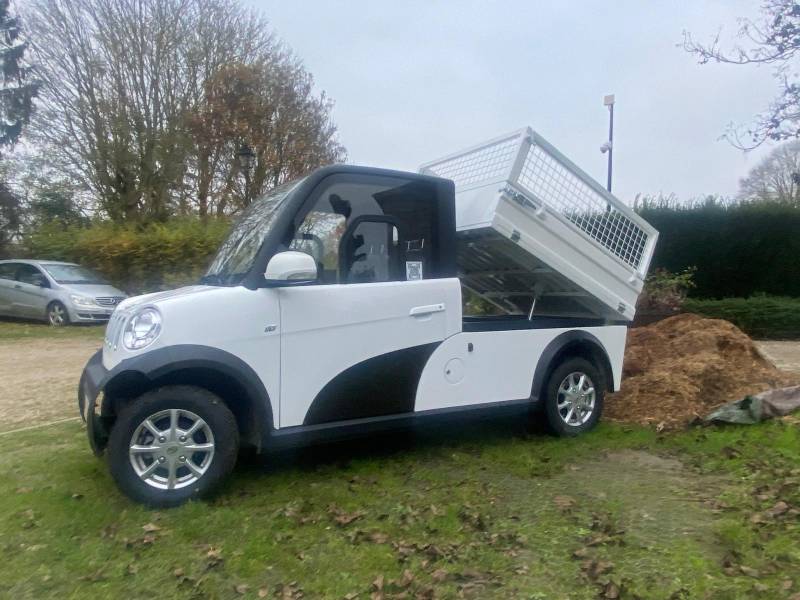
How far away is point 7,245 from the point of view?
22.2 meters

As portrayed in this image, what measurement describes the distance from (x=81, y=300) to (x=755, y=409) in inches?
525

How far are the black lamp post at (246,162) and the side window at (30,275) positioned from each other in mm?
5570

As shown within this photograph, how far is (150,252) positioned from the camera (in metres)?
16.5

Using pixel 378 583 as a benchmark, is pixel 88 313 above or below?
above

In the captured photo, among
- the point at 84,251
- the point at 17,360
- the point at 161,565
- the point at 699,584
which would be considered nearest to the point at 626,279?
the point at 699,584

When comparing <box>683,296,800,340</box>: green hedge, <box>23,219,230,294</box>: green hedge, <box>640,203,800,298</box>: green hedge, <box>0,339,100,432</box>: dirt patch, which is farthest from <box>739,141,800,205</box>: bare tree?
<box>0,339,100,432</box>: dirt patch

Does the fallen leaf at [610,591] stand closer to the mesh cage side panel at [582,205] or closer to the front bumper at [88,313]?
the mesh cage side panel at [582,205]

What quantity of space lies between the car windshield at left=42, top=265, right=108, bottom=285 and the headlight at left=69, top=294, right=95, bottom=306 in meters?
0.85

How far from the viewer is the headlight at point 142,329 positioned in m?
3.97

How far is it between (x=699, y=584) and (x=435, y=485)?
5.90 ft

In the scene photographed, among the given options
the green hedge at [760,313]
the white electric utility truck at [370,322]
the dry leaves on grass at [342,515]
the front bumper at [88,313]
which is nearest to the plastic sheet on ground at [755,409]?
the white electric utility truck at [370,322]

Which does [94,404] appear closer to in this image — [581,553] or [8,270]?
[581,553]

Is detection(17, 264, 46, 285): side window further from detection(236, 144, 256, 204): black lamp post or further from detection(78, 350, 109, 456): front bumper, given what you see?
detection(78, 350, 109, 456): front bumper

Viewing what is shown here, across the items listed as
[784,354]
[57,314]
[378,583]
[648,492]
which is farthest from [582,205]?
[57,314]
